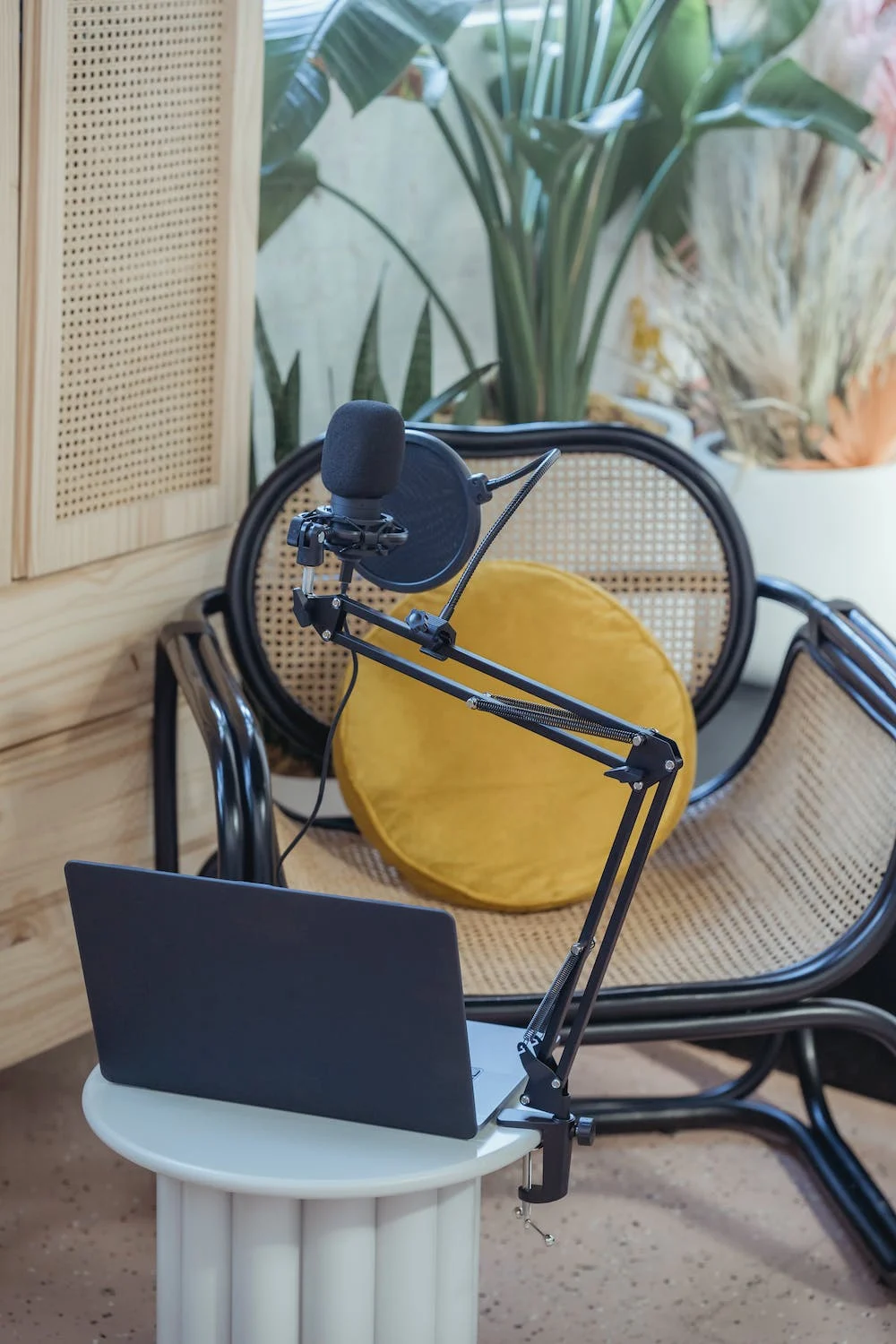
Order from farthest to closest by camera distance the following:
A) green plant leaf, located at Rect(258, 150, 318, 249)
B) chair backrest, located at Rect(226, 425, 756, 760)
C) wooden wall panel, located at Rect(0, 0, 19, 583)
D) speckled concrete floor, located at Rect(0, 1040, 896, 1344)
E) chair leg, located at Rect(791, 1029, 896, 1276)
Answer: green plant leaf, located at Rect(258, 150, 318, 249) < chair backrest, located at Rect(226, 425, 756, 760) < chair leg, located at Rect(791, 1029, 896, 1276) < speckled concrete floor, located at Rect(0, 1040, 896, 1344) < wooden wall panel, located at Rect(0, 0, 19, 583)

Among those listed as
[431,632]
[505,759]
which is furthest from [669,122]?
[431,632]

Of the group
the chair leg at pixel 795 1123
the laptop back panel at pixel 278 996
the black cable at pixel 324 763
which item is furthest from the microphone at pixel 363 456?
the chair leg at pixel 795 1123

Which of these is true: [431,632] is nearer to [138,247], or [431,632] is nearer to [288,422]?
[138,247]

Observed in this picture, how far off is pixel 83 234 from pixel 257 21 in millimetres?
347

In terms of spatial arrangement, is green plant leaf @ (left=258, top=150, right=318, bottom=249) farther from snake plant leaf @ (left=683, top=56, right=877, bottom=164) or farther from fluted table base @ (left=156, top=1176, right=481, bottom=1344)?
fluted table base @ (left=156, top=1176, right=481, bottom=1344)

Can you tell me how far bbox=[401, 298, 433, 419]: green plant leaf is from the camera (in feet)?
7.48

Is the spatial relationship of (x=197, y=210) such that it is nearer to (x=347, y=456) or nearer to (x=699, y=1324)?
(x=347, y=456)

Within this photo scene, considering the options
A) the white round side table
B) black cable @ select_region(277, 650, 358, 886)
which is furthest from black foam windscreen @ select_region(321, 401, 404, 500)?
the white round side table

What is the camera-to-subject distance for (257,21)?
1.81m

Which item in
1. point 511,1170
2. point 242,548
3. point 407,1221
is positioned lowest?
point 511,1170

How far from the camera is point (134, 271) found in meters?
1.75

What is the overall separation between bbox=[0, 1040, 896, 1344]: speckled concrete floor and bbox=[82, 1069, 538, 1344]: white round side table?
436 millimetres

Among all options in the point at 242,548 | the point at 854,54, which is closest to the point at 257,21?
the point at 242,548

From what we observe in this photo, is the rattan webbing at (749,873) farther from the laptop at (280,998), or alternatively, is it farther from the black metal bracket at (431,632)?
the black metal bracket at (431,632)
